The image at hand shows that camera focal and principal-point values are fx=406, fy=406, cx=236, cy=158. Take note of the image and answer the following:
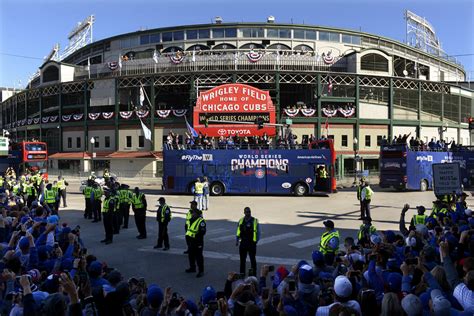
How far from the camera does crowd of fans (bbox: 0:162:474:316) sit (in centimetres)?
417

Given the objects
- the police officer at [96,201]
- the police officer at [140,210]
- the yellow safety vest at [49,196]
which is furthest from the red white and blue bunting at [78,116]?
the police officer at [140,210]

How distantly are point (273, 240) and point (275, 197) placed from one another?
14.1 m

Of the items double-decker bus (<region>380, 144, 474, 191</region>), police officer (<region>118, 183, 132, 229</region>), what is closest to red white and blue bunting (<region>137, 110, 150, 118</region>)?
double-decker bus (<region>380, 144, 474, 191</region>)

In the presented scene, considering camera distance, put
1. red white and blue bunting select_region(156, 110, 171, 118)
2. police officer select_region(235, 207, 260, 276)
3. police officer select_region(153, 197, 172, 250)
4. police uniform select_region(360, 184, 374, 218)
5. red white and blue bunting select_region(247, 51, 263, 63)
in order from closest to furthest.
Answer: police officer select_region(235, 207, 260, 276) → police officer select_region(153, 197, 172, 250) → police uniform select_region(360, 184, 374, 218) → red white and blue bunting select_region(247, 51, 263, 63) → red white and blue bunting select_region(156, 110, 171, 118)

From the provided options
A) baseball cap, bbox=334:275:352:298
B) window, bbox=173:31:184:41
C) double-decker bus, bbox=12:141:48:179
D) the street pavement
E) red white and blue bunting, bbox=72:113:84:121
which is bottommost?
the street pavement

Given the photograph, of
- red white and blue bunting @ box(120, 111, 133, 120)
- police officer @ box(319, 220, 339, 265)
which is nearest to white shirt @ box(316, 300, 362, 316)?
police officer @ box(319, 220, 339, 265)

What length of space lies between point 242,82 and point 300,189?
68.0 ft

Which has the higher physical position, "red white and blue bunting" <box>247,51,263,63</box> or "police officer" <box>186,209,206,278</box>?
"red white and blue bunting" <box>247,51,263,63</box>

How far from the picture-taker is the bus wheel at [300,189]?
93.6 ft

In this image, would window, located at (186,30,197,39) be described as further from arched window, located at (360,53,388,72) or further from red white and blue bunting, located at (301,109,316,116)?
arched window, located at (360,53,388,72)

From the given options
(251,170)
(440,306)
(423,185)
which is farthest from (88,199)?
(423,185)

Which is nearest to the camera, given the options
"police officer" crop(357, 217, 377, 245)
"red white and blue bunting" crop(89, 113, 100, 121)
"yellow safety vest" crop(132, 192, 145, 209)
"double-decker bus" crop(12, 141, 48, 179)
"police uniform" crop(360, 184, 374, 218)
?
"police officer" crop(357, 217, 377, 245)

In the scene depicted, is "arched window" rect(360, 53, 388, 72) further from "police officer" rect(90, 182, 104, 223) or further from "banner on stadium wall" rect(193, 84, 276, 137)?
"police officer" rect(90, 182, 104, 223)

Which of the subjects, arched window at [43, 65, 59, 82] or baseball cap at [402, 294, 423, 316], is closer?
baseball cap at [402, 294, 423, 316]
